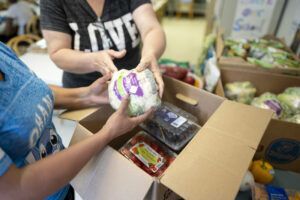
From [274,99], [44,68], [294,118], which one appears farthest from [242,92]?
[44,68]

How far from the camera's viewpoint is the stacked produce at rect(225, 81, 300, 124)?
43.2 inches

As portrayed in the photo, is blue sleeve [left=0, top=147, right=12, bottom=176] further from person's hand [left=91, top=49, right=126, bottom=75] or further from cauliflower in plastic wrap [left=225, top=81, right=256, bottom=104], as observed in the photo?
cauliflower in plastic wrap [left=225, top=81, right=256, bottom=104]

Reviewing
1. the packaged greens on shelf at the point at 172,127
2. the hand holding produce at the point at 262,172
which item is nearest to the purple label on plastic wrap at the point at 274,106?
the hand holding produce at the point at 262,172

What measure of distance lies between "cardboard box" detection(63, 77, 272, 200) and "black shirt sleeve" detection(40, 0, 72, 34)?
0.43 metres

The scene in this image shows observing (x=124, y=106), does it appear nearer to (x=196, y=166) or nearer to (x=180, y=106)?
(x=196, y=166)

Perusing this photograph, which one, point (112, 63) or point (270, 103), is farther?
point (270, 103)

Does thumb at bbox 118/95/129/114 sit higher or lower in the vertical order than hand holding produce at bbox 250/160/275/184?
higher

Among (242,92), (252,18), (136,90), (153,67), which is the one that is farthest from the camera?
(252,18)

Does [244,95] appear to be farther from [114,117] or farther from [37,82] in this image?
[37,82]

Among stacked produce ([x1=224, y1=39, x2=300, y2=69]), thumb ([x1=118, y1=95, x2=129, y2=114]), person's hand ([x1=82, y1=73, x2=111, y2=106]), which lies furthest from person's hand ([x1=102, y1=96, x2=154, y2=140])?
stacked produce ([x1=224, y1=39, x2=300, y2=69])

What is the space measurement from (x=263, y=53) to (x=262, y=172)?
2.84 ft

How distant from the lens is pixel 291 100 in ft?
3.77

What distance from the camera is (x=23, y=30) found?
3.77 m

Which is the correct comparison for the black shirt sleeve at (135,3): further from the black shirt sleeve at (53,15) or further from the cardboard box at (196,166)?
the cardboard box at (196,166)
